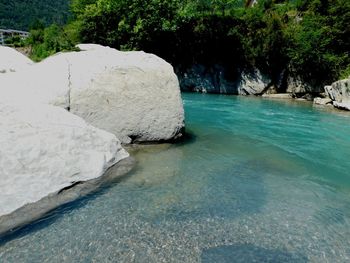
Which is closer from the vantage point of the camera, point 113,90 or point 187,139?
point 113,90

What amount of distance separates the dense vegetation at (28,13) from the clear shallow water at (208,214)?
374 ft

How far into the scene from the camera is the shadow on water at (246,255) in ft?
12.8

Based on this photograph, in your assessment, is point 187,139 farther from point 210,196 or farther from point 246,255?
point 246,255

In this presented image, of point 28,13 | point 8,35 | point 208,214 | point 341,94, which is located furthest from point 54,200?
point 28,13

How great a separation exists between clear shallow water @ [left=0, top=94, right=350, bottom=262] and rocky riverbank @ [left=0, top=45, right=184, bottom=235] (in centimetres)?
42

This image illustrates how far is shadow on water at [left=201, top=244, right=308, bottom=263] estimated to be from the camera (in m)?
3.92

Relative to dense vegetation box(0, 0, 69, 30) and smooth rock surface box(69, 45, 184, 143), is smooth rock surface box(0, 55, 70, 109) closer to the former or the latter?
smooth rock surface box(69, 45, 184, 143)

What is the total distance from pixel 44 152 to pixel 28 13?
147 meters

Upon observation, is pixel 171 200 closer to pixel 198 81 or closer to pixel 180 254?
pixel 180 254

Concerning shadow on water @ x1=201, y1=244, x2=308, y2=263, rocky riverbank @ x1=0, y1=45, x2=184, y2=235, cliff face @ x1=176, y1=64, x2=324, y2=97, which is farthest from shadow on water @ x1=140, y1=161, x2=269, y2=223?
cliff face @ x1=176, y1=64, x2=324, y2=97

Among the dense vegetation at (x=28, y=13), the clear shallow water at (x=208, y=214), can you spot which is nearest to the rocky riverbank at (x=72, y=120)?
the clear shallow water at (x=208, y=214)

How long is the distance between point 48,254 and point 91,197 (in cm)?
153

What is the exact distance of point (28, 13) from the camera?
13225 cm

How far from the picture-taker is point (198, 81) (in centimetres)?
2816
